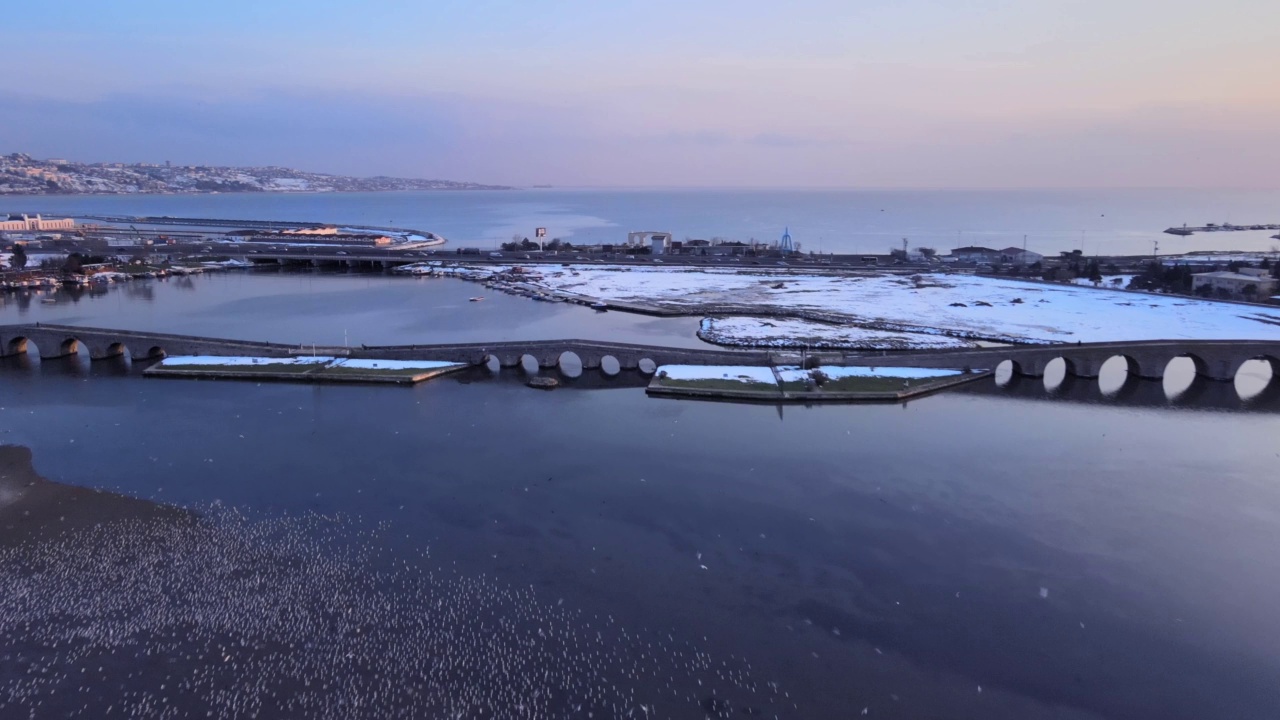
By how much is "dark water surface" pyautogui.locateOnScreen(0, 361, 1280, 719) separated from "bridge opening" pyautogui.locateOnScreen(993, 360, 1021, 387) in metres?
0.95

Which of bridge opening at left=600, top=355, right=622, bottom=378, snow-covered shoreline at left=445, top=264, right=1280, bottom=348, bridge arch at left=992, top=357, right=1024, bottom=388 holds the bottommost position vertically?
bridge opening at left=600, top=355, right=622, bottom=378

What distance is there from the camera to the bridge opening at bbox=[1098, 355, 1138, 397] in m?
19.0

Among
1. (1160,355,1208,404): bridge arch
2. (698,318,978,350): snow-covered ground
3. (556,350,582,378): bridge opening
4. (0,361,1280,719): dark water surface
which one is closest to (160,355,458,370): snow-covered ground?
Result: (0,361,1280,719): dark water surface

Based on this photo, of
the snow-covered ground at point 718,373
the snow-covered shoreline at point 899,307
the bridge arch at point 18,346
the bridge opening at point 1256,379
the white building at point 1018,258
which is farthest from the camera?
the white building at point 1018,258

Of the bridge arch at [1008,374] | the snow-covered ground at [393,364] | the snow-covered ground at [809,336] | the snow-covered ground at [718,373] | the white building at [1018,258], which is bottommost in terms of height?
the snow-covered ground at [393,364]

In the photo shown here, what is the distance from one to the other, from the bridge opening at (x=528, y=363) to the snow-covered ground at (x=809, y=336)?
574 centimetres

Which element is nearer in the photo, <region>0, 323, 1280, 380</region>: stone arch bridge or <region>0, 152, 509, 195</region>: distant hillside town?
<region>0, 323, 1280, 380</region>: stone arch bridge

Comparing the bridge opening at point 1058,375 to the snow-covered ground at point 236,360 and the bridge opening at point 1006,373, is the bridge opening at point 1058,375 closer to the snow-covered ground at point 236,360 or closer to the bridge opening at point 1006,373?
the bridge opening at point 1006,373

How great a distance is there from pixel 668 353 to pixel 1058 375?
10.3 m

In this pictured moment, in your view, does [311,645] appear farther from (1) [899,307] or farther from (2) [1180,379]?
(1) [899,307]

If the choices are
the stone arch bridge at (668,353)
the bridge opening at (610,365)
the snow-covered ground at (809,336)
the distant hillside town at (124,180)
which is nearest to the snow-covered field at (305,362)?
the stone arch bridge at (668,353)

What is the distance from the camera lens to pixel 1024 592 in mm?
9195

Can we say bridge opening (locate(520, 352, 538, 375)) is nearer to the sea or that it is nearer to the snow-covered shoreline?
the sea

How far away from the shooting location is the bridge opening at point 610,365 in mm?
19984
